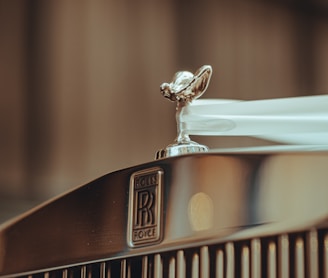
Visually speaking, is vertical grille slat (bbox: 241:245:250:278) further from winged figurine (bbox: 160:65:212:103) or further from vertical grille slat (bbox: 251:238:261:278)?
winged figurine (bbox: 160:65:212:103)

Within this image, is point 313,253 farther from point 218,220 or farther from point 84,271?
point 84,271

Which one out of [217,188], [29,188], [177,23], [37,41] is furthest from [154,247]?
[177,23]

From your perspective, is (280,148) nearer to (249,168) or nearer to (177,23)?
(249,168)

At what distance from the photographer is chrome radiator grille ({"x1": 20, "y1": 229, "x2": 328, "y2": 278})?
1.35 feet

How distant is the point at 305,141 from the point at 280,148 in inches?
4.5

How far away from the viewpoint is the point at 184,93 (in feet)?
1.72

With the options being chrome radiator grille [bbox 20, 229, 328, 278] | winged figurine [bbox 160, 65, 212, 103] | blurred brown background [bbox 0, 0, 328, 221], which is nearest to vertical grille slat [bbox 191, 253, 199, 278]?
chrome radiator grille [bbox 20, 229, 328, 278]

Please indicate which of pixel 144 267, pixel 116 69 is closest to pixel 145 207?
pixel 144 267

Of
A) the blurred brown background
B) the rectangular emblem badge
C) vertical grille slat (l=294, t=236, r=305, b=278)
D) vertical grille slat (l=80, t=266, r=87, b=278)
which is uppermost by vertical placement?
the blurred brown background

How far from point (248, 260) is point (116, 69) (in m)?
1.04

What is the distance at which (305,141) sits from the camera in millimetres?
551

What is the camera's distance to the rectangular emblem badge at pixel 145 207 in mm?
456

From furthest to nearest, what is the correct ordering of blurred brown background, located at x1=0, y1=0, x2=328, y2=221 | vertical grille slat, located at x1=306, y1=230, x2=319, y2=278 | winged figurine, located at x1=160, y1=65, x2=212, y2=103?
blurred brown background, located at x1=0, y1=0, x2=328, y2=221, winged figurine, located at x1=160, y1=65, x2=212, y2=103, vertical grille slat, located at x1=306, y1=230, x2=319, y2=278

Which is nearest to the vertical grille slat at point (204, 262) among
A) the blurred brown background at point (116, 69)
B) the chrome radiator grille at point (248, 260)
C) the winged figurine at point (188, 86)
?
the chrome radiator grille at point (248, 260)
